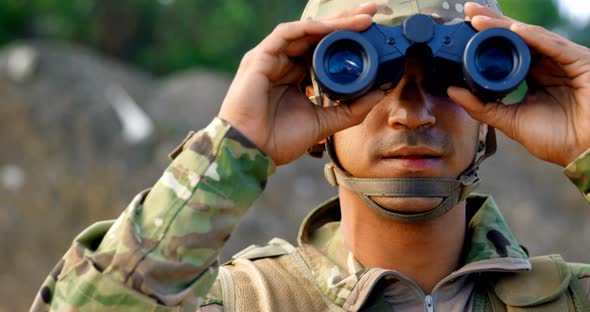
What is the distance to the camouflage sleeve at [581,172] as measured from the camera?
278cm

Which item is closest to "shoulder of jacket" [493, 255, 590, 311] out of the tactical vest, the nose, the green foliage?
the tactical vest

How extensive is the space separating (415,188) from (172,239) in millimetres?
736

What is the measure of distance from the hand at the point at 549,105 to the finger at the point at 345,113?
0.21 meters

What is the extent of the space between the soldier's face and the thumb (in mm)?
121

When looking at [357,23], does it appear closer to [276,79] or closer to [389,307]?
[276,79]

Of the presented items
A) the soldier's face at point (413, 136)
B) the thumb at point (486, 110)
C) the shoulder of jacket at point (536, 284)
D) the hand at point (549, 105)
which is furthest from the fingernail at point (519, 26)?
the shoulder of jacket at point (536, 284)

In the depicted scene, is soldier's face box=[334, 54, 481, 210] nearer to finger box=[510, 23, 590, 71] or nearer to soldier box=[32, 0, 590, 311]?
soldier box=[32, 0, 590, 311]

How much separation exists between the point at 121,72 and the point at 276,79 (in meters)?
11.5

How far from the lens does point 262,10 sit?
48.4ft

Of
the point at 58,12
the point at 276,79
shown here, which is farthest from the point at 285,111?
the point at 58,12

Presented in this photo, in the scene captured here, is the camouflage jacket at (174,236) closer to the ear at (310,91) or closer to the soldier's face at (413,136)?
the soldier's face at (413,136)

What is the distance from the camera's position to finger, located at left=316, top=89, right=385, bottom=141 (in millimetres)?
2887

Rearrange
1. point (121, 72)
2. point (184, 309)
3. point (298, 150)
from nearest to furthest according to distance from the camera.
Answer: point (184, 309)
point (298, 150)
point (121, 72)

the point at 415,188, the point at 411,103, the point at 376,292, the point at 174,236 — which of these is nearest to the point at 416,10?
the point at 411,103
